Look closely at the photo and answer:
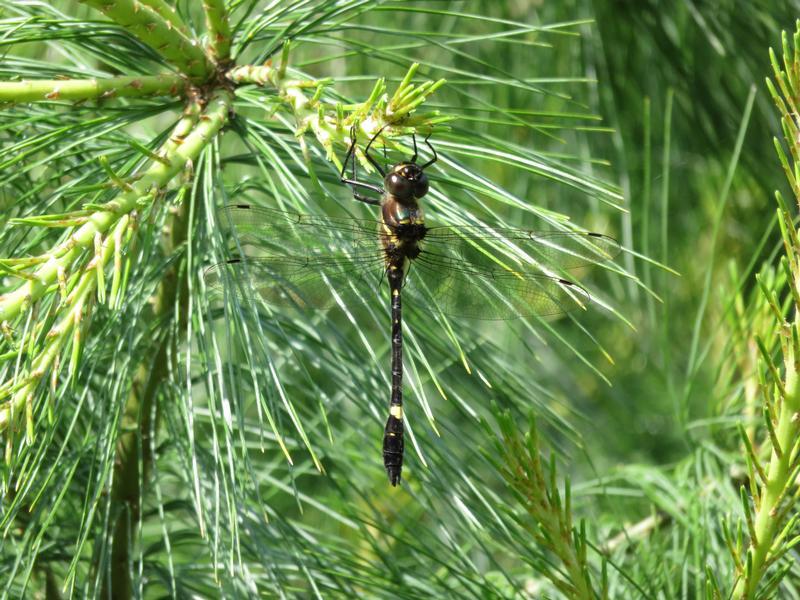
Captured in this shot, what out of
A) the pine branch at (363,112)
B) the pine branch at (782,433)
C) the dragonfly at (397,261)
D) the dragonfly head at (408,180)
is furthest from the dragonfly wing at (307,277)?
the pine branch at (782,433)

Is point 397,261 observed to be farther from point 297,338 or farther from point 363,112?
point 363,112

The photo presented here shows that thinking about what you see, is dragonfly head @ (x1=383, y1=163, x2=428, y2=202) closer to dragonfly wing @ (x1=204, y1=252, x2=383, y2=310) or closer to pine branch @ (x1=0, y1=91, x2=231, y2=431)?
dragonfly wing @ (x1=204, y1=252, x2=383, y2=310)

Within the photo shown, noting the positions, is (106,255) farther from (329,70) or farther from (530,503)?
(329,70)

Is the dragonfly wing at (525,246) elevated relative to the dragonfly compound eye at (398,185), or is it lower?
lower

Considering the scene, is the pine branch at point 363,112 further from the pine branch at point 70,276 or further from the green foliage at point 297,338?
the pine branch at point 70,276

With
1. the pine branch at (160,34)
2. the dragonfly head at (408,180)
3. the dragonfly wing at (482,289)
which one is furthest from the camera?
the dragonfly wing at (482,289)

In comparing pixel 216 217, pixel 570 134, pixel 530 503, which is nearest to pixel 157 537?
pixel 216 217

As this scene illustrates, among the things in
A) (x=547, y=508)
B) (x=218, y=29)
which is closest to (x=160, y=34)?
(x=218, y=29)

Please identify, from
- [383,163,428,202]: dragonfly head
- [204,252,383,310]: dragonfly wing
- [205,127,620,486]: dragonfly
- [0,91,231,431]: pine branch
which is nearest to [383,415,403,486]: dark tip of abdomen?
[205,127,620,486]: dragonfly
